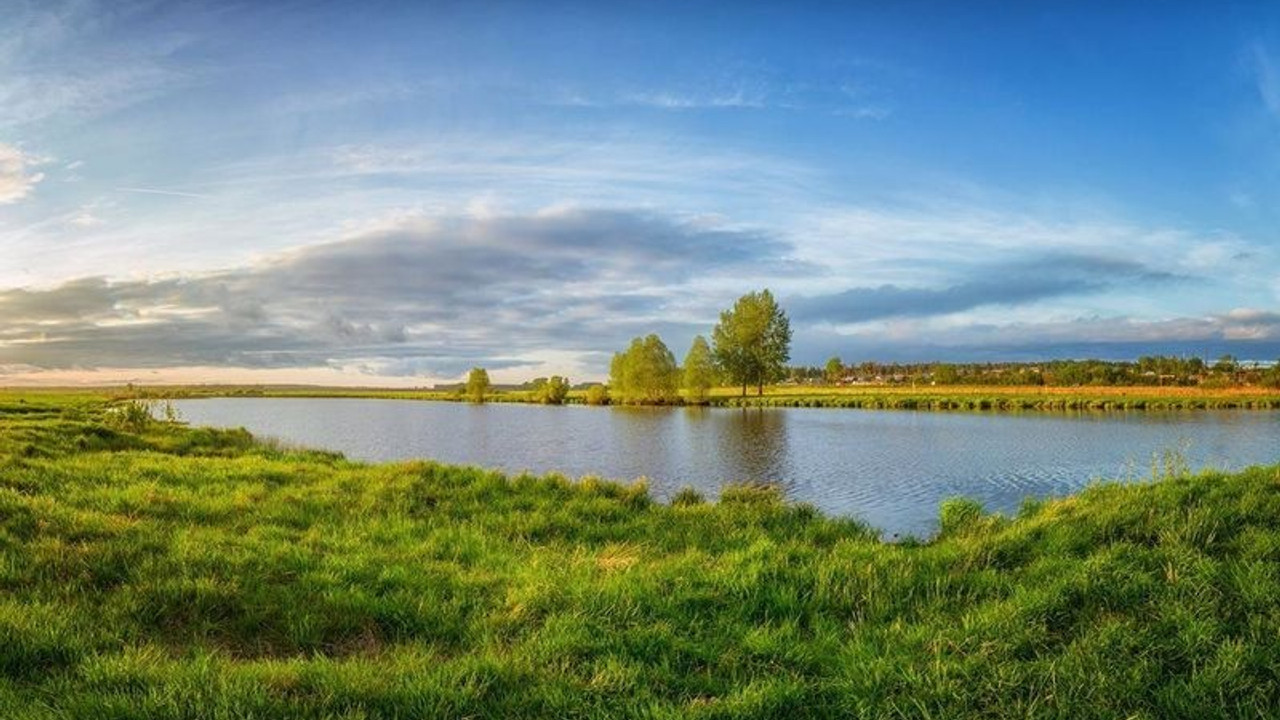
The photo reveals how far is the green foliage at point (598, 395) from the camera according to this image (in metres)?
125

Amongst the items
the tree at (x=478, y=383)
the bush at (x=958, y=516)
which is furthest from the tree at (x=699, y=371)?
the bush at (x=958, y=516)

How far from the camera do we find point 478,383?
490 ft

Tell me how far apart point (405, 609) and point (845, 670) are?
4248mm

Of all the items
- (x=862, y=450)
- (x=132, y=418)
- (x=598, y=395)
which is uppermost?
(x=132, y=418)

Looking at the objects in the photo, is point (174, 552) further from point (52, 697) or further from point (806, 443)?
point (806, 443)

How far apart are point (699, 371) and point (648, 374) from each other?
735 cm

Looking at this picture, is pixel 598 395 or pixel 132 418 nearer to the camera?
pixel 132 418

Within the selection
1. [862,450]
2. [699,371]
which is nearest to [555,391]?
[699,371]

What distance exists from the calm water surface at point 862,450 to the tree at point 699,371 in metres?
38.8

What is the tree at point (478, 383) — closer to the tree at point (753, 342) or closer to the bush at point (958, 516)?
the tree at point (753, 342)

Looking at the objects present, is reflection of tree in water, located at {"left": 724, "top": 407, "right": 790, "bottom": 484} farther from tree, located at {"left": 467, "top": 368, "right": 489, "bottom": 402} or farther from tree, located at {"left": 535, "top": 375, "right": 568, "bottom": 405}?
tree, located at {"left": 467, "top": 368, "right": 489, "bottom": 402}

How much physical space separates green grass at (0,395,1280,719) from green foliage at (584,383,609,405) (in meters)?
112

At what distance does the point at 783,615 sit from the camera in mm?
7512

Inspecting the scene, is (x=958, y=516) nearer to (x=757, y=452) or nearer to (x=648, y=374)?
(x=757, y=452)
